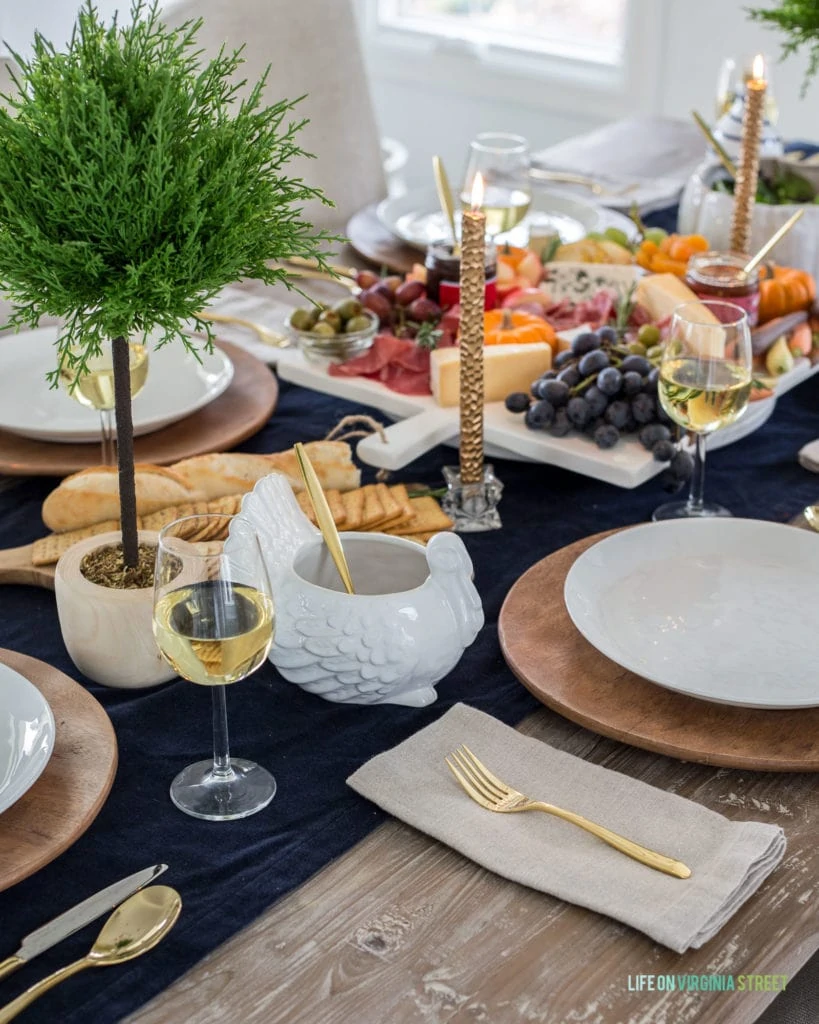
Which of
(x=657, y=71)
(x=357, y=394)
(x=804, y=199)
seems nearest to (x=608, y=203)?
(x=804, y=199)

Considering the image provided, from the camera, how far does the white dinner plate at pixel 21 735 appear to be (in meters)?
0.90

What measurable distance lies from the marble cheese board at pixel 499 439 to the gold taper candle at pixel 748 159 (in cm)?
36

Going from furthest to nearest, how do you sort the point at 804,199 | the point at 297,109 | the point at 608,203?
the point at 297,109 → the point at 608,203 → the point at 804,199

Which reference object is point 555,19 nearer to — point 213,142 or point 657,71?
point 657,71

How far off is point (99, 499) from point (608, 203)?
A: 4.73ft

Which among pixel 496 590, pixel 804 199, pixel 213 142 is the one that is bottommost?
pixel 496 590

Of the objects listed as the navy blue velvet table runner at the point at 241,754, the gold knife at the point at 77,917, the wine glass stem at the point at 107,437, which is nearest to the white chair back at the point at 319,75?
the wine glass stem at the point at 107,437

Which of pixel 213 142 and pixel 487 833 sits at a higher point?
pixel 213 142

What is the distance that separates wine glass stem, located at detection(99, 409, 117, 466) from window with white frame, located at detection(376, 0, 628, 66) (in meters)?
3.52

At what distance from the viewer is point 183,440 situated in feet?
5.13

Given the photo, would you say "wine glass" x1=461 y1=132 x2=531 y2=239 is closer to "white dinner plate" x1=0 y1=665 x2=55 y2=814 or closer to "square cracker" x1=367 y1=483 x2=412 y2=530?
"square cracker" x1=367 y1=483 x2=412 y2=530

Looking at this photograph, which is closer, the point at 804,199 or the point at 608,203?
the point at 804,199

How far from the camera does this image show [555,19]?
15.5 ft

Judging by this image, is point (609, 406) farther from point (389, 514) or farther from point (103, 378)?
point (103, 378)
